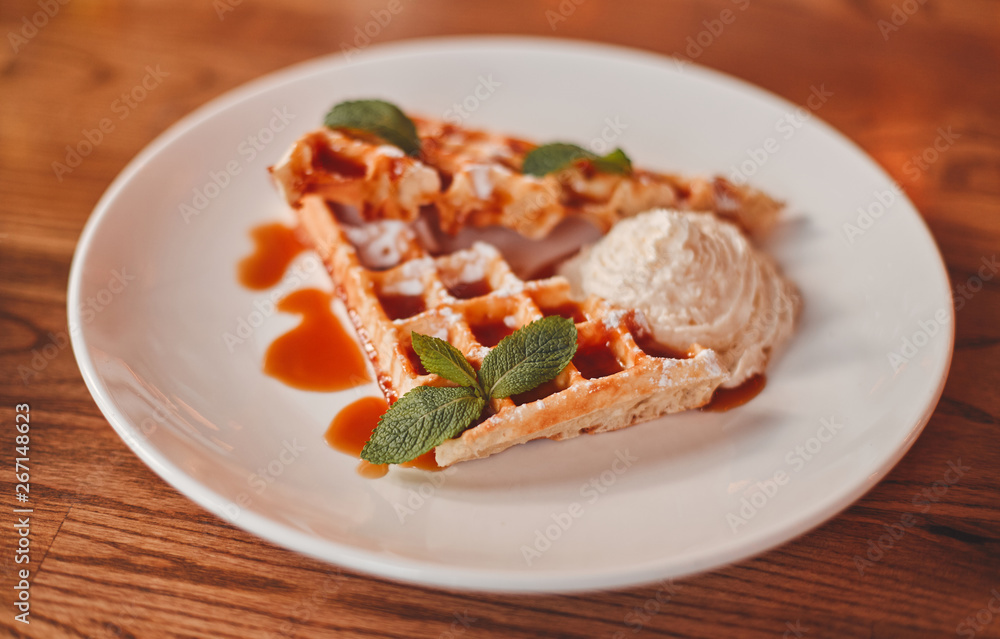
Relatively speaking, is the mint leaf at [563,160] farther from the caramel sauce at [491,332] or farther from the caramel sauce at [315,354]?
the caramel sauce at [315,354]

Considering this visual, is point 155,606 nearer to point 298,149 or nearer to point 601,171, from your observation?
point 298,149

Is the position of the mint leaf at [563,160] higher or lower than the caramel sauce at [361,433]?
higher

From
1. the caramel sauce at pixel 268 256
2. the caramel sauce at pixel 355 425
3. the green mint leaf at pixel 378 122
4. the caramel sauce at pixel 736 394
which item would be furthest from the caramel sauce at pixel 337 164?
the caramel sauce at pixel 736 394

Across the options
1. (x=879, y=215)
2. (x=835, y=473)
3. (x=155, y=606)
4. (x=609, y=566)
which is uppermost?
(x=879, y=215)

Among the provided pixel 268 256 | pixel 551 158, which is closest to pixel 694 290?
pixel 551 158

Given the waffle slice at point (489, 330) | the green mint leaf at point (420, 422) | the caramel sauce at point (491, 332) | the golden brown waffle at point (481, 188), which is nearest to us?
the green mint leaf at point (420, 422)

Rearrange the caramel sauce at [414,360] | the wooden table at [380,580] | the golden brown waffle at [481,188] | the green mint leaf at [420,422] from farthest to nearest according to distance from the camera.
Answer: the golden brown waffle at [481,188] < the caramel sauce at [414,360] < the green mint leaf at [420,422] < the wooden table at [380,580]

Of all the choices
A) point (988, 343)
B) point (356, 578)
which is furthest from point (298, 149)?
point (988, 343)
